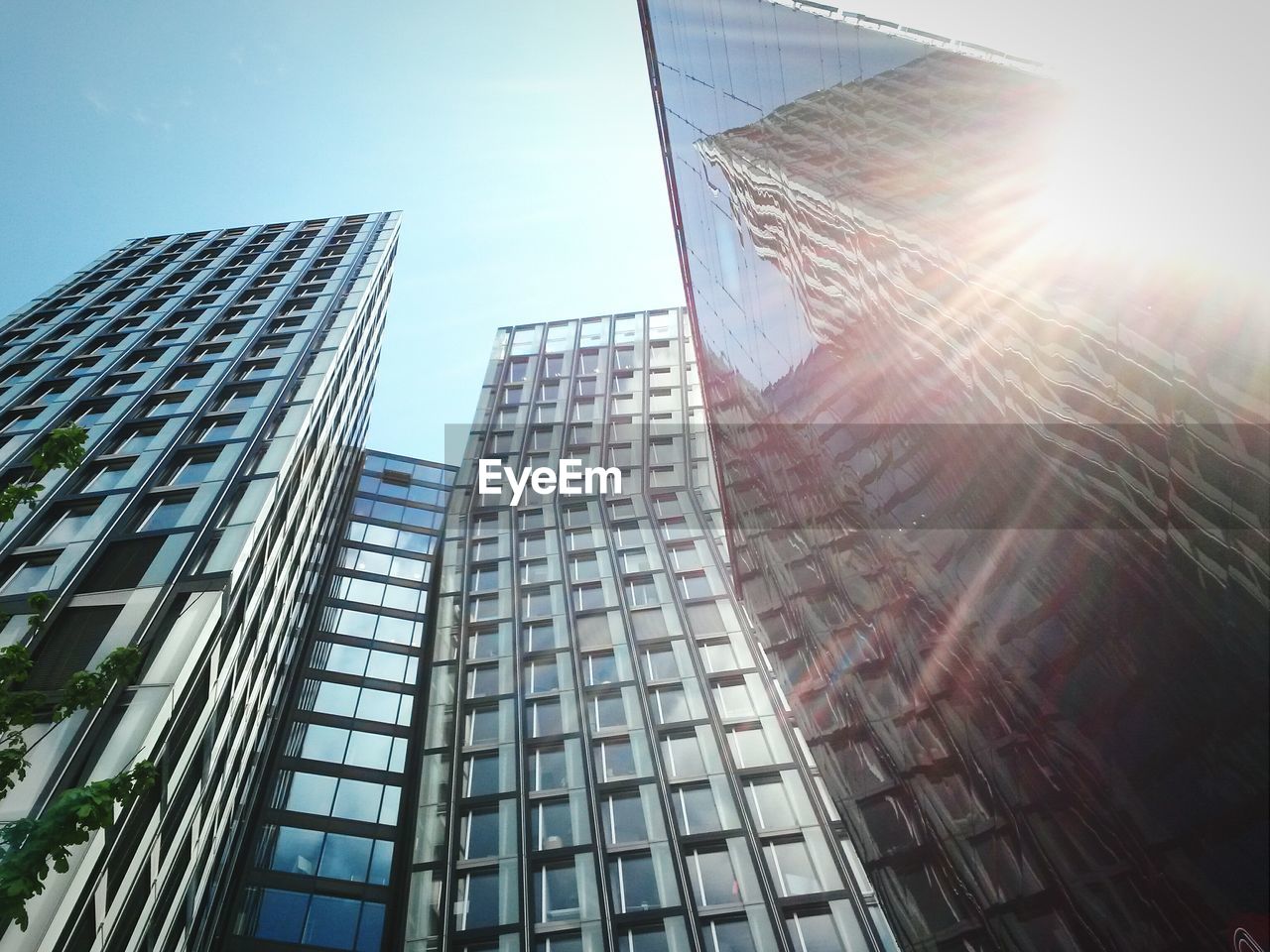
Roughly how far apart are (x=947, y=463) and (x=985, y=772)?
4.89 m

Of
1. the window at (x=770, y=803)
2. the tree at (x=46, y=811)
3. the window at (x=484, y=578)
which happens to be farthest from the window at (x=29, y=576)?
the window at (x=484, y=578)

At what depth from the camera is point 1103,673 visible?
24.0 feet

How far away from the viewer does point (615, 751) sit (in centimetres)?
3141

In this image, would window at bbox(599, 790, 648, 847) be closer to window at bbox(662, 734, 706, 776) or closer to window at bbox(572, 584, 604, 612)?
window at bbox(662, 734, 706, 776)

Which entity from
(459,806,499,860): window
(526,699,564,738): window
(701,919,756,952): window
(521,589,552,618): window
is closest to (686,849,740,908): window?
(701,919,756,952): window

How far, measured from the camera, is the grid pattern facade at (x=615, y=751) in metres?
24.8

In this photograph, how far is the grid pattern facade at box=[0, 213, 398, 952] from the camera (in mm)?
15219

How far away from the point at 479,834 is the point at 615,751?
21.1 feet

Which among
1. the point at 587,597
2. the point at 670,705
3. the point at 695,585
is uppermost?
the point at 587,597

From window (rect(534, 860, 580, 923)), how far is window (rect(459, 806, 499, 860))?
8.05 ft

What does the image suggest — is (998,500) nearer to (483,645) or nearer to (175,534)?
(175,534)

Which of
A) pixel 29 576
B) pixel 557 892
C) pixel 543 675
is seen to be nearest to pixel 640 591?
pixel 543 675

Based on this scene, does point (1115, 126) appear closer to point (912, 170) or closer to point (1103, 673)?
point (912, 170)

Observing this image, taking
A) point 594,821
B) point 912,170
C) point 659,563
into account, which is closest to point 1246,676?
point 912,170
